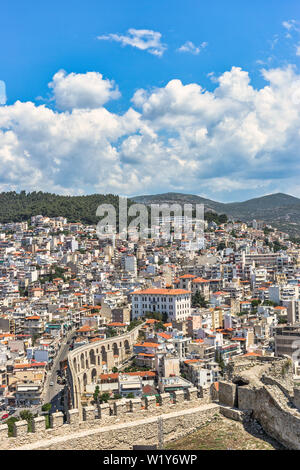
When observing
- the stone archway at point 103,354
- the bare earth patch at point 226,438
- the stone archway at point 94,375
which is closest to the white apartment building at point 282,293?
the stone archway at point 103,354

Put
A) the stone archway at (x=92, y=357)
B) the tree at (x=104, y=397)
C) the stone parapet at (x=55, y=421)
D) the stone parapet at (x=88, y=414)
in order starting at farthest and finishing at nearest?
the stone archway at (x=92, y=357) → the tree at (x=104, y=397) → the stone parapet at (x=88, y=414) → the stone parapet at (x=55, y=421)

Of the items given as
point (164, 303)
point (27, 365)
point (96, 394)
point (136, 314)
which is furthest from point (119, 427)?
point (136, 314)

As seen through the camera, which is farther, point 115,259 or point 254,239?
point 254,239

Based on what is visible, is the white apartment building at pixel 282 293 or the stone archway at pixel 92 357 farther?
the white apartment building at pixel 282 293

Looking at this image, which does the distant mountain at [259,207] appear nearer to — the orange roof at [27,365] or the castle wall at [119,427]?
the orange roof at [27,365]

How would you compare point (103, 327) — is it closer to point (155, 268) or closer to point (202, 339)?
point (202, 339)

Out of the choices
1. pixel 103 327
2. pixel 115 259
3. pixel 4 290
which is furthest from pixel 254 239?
pixel 103 327

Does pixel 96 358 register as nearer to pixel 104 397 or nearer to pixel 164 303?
pixel 104 397
